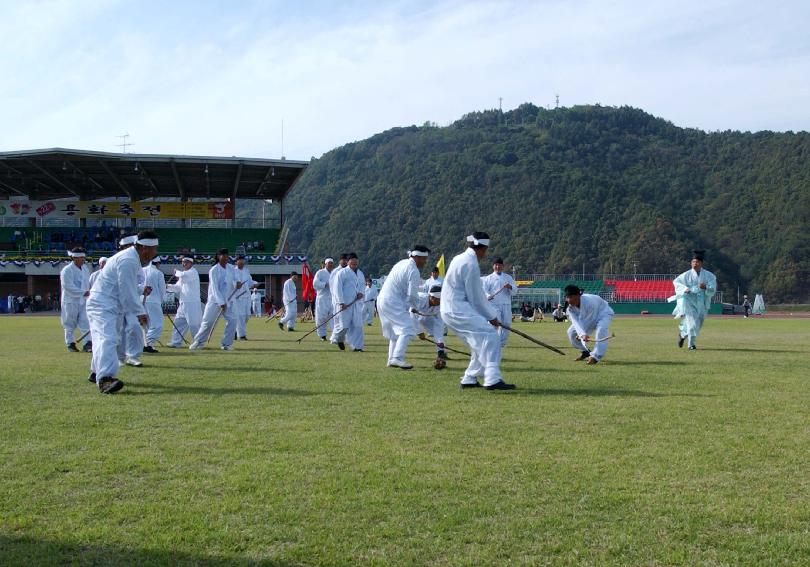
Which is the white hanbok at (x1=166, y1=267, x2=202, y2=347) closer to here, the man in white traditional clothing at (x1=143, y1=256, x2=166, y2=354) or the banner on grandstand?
the man in white traditional clothing at (x1=143, y1=256, x2=166, y2=354)

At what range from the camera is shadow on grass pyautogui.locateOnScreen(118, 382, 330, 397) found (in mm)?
8648

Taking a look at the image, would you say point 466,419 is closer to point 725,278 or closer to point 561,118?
point 725,278

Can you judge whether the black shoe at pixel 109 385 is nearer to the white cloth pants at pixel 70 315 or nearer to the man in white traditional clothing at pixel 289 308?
the white cloth pants at pixel 70 315

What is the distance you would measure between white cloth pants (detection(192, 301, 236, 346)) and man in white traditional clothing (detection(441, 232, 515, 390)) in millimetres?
7430

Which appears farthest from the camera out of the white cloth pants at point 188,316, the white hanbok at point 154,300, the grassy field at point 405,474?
the white cloth pants at point 188,316

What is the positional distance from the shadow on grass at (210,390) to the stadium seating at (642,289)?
2089 inches

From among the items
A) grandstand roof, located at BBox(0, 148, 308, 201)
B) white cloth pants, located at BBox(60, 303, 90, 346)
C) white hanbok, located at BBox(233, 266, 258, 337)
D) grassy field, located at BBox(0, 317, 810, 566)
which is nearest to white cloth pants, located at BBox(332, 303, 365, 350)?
white hanbok, located at BBox(233, 266, 258, 337)

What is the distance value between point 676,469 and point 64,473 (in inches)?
154

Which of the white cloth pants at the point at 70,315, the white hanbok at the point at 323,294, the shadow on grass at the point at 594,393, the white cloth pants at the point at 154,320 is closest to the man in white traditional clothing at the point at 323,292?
the white hanbok at the point at 323,294

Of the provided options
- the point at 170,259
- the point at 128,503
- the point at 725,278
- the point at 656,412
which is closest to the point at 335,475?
the point at 128,503

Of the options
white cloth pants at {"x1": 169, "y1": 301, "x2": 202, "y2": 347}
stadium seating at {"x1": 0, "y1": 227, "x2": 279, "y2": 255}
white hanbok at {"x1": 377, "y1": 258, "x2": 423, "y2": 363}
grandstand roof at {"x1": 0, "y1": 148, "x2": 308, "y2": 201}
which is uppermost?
grandstand roof at {"x1": 0, "y1": 148, "x2": 308, "y2": 201}

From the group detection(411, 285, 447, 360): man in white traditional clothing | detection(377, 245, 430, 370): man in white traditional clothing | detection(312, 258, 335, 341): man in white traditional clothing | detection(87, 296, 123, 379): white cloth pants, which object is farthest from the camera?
detection(312, 258, 335, 341): man in white traditional clothing

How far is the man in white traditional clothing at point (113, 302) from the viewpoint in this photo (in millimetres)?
8914

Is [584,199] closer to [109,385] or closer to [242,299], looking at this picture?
[242,299]
